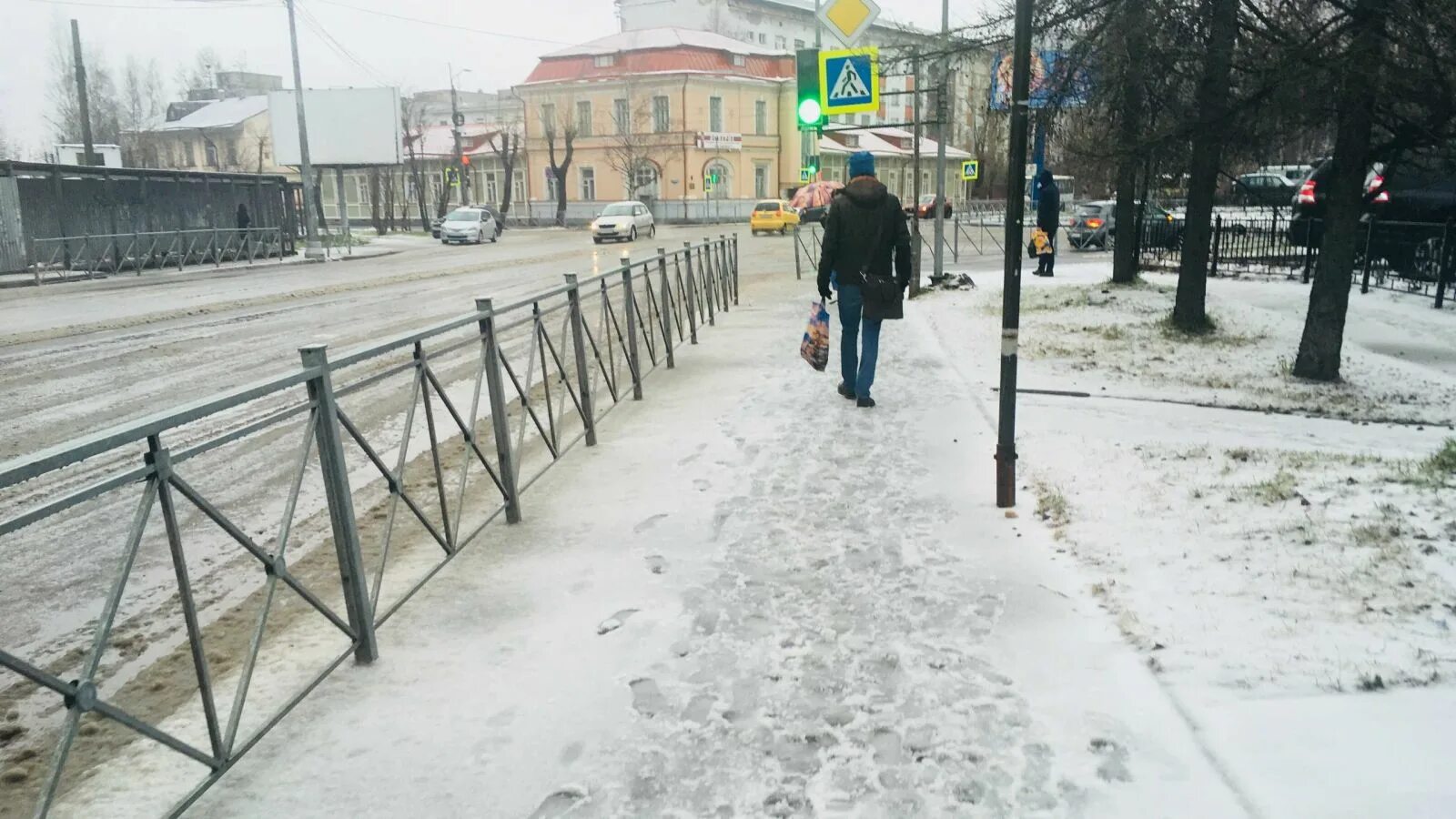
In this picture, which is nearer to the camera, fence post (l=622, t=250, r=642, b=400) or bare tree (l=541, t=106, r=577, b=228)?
fence post (l=622, t=250, r=642, b=400)

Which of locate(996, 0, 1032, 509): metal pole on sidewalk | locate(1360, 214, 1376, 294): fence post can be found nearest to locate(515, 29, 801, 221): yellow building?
locate(1360, 214, 1376, 294): fence post

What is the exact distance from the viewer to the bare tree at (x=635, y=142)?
197 ft

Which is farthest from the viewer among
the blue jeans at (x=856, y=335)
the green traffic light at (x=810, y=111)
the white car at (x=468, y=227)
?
the white car at (x=468, y=227)

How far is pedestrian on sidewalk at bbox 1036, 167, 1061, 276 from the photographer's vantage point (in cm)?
1781

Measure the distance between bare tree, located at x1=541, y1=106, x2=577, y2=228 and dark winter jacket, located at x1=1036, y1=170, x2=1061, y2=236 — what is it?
1729 inches

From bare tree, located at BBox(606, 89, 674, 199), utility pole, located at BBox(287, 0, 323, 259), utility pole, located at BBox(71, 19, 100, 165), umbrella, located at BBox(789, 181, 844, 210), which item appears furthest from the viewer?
bare tree, located at BBox(606, 89, 674, 199)

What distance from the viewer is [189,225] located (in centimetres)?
2795

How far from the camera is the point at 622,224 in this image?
3681 centimetres

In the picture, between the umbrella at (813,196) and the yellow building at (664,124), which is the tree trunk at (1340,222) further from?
the yellow building at (664,124)

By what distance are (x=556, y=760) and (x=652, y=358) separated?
641 cm

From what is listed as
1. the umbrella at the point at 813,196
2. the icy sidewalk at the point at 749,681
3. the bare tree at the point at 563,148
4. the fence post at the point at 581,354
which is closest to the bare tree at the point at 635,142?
the bare tree at the point at 563,148

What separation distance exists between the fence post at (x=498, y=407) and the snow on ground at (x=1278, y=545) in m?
2.90

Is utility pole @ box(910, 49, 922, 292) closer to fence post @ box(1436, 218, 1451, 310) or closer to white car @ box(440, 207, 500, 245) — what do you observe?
fence post @ box(1436, 218, 1451, 310)

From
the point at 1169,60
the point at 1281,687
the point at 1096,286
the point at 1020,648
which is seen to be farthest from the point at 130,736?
the point at 1096,286
